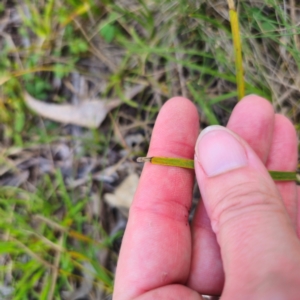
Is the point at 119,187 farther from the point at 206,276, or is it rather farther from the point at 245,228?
the point at 245,228

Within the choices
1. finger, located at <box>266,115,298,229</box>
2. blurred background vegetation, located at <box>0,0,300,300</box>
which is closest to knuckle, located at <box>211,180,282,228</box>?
finger, located at <box>266,115,298,229</box>

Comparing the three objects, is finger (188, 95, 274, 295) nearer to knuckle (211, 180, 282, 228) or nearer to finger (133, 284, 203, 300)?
finger (133, 284, 203, 300)

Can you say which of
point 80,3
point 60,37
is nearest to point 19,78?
point 60,37

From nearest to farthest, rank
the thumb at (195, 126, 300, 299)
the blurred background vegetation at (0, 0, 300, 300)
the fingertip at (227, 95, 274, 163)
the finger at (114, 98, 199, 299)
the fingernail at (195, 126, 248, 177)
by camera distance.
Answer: the thumb at (195, 126, 300, 299) < the fingernail at (195, 126, 248, 177) < the finger at (114, 98, 199, 299) < the fingertip at (227, 95, 274, 163) < the blurred background vegetation at (0, 0, 300, 300)

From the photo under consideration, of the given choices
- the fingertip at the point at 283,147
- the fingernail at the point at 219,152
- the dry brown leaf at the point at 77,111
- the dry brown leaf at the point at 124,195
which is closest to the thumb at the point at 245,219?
the fingernail at the point at 219,152

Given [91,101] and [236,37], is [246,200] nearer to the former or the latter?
[236,37]

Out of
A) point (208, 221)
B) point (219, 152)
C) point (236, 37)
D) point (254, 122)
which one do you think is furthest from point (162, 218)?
point (236, 37)
